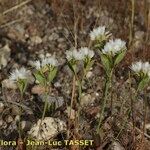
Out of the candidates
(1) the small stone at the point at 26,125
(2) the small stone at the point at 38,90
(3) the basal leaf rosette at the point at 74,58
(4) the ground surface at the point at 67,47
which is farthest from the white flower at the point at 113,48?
(2) the small stone at the point at 38,90

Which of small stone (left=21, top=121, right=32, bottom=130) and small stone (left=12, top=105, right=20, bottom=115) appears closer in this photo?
small stone (left=21, top=121, right=32, bottom=130)

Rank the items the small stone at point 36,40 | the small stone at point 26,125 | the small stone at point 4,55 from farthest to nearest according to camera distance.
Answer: the small stone at point 36,40, the small stone at point 4,55, the small stone at point 26,125

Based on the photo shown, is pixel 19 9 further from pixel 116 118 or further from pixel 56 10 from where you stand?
pixel 116 118

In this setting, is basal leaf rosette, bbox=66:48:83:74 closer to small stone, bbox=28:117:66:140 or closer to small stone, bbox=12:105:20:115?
small stone, bbox=28:117:66:140

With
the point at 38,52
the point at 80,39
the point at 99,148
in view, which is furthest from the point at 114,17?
the point at 99,148

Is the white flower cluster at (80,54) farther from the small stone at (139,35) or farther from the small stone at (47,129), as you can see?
the small stone at (139,35)

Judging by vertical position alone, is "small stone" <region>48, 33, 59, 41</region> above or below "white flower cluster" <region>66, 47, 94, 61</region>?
above

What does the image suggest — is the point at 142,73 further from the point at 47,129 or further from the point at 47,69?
the point at 47,129

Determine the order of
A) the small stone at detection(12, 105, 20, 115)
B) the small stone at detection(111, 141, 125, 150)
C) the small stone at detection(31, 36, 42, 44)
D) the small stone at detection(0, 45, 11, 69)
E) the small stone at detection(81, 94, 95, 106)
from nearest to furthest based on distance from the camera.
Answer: the small stone at detection(111, 141, 125, 150), the small stone at detection(12, 105, 20, 115), the small stone at detection(81, 94, 95, 106), the small stone at detection(0, 45, 11, 69), the small stone at detection(31, 36, 42, 44)

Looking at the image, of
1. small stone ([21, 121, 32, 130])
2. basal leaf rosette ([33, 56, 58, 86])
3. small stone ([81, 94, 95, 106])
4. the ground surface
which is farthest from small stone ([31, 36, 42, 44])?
basal leaf rosette ([33, 56, 58, 86])
